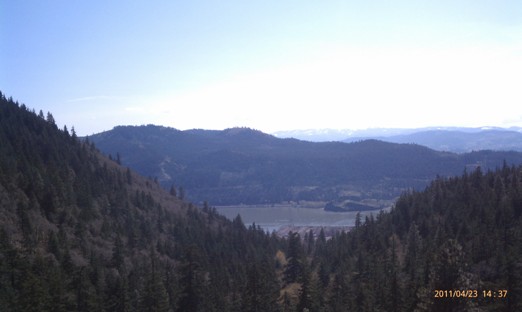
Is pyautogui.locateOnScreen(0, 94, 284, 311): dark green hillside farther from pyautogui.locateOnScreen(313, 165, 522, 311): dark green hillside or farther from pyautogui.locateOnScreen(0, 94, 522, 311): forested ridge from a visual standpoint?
pyautogui.locateOnScreen(313, 165, 522, 311): dark green hillside

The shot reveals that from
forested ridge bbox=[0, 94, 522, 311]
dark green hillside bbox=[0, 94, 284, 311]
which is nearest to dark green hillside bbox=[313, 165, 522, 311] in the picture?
forested ridge bbox=[0, 94, 522, 311]

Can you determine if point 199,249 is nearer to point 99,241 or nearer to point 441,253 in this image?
point 99,241

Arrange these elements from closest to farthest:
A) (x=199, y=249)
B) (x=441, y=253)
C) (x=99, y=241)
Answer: (x=441, y=253)
(x=99, y=241)
(x=199, y=249)

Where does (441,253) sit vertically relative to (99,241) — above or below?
above

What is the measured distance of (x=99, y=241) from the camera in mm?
92750

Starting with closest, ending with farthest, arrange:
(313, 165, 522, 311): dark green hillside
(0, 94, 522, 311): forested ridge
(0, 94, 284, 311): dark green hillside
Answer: (313, 165, 522, 311): dark green hillside → (0, 94, 522, 311): forested ridge → (0, 94, 284, 311): dark green hillside

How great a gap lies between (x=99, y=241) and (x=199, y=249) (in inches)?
979

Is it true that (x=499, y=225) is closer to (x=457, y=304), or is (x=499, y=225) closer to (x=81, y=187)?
(x=457, y=304)

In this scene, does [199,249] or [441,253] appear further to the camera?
[199,249]

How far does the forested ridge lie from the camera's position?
4662cm

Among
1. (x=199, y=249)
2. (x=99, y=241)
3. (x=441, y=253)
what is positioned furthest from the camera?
(x=199, y=249)

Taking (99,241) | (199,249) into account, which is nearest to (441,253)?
(99,241)

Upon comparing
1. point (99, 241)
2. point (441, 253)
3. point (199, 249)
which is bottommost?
point (199, 249)

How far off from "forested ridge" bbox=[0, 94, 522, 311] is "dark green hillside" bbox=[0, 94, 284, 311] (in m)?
0.29
